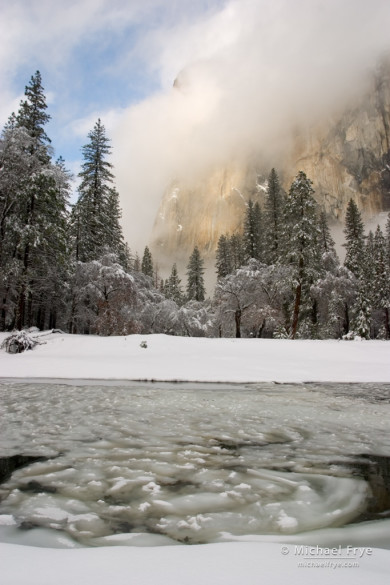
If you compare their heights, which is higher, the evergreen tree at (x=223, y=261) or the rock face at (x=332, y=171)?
the rock face at (x=332, y=171)

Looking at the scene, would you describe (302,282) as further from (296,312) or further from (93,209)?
(93,209)

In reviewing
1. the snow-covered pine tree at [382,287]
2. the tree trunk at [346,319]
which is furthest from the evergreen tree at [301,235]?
the snow-covered pine tree at [382,287]

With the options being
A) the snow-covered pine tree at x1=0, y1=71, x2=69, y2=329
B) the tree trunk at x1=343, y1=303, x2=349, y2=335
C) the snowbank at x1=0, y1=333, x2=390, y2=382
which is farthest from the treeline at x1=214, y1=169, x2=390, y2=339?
the snow-covered pine tree at x1=0, y1=71, x2=69, y2=329

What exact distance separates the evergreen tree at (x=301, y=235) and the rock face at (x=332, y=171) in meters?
73.0

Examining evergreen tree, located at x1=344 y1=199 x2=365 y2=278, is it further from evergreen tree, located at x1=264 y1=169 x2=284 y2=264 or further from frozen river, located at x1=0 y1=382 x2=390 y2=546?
frozen river, located at x1=0 y1=382 x2=390 y2=546

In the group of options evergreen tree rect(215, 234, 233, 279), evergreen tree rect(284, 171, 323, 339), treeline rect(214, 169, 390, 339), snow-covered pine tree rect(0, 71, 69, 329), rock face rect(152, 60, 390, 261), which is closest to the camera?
snow-covered pine tree rect(0, 71, 69, 329)

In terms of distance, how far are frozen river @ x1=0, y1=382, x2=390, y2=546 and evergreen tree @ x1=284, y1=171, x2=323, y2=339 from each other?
2099cm

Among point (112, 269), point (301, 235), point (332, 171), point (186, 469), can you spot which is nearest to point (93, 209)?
point (112, 269)

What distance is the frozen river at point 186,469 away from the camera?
2.91m

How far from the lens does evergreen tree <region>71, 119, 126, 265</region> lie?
97.1ft

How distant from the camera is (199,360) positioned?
596 inches

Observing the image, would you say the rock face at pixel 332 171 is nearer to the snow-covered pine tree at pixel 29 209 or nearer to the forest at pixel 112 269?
the forest at pixel 112 269

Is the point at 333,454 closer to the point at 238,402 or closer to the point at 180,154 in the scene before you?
the point at 238,402

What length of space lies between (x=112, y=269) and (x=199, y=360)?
13999mm
